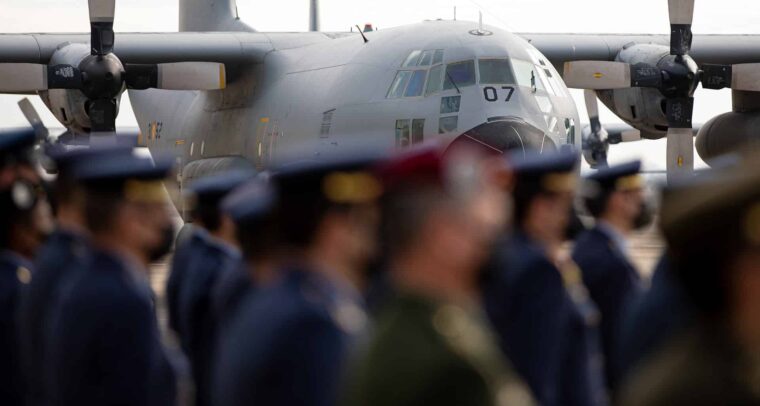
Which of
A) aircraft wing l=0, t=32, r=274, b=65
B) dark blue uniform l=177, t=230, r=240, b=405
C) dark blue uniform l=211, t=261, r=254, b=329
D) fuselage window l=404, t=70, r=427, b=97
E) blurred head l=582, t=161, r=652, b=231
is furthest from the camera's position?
aircraft wing l=0, t=32, r=274, b=65

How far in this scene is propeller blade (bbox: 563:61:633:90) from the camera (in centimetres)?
2103

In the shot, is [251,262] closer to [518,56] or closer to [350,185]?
[350,185]

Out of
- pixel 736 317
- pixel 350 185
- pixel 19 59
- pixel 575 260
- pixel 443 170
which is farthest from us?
pixel 19 59

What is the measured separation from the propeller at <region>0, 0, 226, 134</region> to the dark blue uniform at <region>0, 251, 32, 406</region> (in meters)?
15.3

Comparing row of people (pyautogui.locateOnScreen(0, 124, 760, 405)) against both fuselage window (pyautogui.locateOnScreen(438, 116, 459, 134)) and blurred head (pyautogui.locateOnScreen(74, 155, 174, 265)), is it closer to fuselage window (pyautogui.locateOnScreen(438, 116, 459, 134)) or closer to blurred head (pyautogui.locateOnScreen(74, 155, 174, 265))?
blurred head (pyautogui.locateOnScreen(74, 155, 174, 265))

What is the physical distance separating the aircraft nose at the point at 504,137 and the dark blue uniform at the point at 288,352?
12.0 m

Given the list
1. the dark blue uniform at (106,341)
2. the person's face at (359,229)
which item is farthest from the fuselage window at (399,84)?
the person's face at (359,229)

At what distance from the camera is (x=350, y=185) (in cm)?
338

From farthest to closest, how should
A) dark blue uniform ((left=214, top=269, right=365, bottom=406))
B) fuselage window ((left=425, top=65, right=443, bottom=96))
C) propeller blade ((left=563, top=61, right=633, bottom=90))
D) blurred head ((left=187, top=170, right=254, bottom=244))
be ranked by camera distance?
propeller blade ((left=563, top=61, right=633, bottom=90)), fuselage window ((left=425, top=65, right=443, bottom=96)), blurred head ((left=187, top=170, right=254, bottom=244)), dark blue uniform ((left=214, top=269, right=365, bottom=406))

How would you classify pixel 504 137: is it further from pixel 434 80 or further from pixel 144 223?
pixel 144 223

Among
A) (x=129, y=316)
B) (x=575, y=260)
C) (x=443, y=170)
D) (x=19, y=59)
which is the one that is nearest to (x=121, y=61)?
(x=19, y=59)

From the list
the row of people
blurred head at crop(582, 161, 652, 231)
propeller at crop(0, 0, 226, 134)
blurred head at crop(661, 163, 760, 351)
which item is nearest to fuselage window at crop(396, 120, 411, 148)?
propeller at crop(0, 0, 226, 134)

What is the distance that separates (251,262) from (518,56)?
1303 centimetres

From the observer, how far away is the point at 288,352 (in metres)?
3.01
